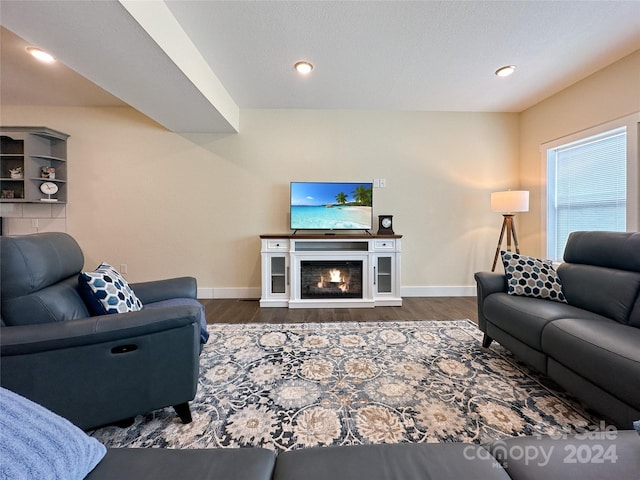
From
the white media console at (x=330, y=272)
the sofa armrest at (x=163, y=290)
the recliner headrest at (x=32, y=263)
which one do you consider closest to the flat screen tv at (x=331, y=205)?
the white media console at (x=330, y=272)

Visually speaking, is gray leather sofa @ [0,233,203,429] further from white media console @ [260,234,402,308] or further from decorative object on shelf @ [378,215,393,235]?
decorative object on shelf @ [378,215,393,235]

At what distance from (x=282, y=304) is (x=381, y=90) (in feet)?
9.58

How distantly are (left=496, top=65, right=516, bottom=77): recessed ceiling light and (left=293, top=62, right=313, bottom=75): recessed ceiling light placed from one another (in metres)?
1.97

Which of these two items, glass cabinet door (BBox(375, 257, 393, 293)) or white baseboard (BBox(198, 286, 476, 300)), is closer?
glass cabinet door (BBox(375, 257, 393, 293))

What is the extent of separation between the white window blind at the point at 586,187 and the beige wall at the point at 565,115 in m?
0.12

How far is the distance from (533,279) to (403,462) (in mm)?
2059

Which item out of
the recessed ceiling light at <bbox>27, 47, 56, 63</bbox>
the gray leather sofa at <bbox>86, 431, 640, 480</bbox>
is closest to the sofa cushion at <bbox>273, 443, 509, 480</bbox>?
the gray leather sofa at <bbox>86, 431, 640, 480</bbox>

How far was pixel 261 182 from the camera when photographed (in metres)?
3.72

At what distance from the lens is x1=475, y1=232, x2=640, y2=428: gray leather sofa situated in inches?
49.3

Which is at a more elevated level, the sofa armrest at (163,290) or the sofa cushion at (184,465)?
the sofa armrest at (163,290)

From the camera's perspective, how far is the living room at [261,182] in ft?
11.8

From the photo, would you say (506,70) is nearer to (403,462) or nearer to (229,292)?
(403,462)

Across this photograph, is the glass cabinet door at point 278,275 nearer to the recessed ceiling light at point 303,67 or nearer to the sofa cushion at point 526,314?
the recessed ceiling light at point 303,67

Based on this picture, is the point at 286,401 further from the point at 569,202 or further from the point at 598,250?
the point at 569,202
